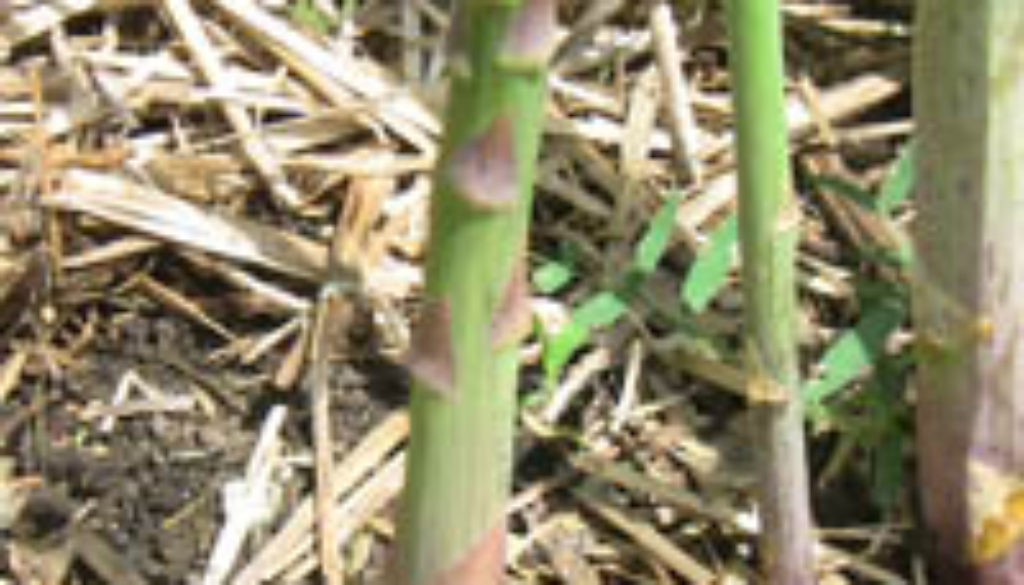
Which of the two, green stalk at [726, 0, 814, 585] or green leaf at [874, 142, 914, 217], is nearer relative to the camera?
green stalk at [726, 0, 814, 585]

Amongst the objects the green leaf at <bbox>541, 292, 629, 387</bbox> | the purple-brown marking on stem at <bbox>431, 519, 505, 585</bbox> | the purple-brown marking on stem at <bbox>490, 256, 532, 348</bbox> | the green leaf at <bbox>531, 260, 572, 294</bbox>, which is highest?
the purple-brown marking on stem at <bbox>490, 256, 532, 348</bbox>

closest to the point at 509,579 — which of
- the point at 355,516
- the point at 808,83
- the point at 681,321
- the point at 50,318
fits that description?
the point at 355,516

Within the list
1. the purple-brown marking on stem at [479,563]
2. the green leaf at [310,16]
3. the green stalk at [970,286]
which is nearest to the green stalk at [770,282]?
the green stalk at [970,286]

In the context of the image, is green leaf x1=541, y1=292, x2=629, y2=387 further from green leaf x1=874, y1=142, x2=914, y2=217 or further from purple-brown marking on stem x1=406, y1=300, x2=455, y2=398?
purple-brown marking on stem x1=406, y1=300, x2=455, y2=398

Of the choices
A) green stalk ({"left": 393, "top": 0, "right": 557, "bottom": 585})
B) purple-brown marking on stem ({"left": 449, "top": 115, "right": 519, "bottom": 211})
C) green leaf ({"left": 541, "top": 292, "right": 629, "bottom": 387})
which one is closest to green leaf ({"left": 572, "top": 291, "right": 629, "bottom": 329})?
green leaf ({"left": 541, "top": 292, "right": 629, "bottom": 387})

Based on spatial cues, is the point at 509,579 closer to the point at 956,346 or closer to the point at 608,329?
the point at 608,329
